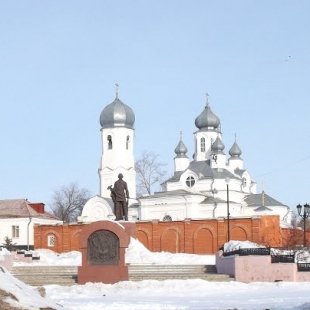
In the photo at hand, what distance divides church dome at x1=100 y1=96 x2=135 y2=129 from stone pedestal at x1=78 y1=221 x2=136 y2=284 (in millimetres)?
46481

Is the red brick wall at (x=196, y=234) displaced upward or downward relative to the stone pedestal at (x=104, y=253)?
upward

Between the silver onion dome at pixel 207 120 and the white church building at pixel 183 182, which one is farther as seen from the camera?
the silver onion dome at pixel 207 120

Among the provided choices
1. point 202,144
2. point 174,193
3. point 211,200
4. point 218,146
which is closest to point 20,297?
point 211,200

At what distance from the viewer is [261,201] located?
218 ft

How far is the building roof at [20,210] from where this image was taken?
202 ft

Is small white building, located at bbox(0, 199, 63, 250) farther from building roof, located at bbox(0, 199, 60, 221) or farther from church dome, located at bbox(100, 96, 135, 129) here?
church dome, located at bbox(100, 96, 135, 129)

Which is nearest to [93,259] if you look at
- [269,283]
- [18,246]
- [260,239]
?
[269,283]

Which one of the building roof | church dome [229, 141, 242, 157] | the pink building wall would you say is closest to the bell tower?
the building roof

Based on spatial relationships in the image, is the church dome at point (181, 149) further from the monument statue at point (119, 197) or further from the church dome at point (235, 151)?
the monument statue at point (119, 197)

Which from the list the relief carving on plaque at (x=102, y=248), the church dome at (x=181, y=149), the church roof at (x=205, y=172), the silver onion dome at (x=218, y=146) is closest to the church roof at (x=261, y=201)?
the church roof at (x=205, y=172)

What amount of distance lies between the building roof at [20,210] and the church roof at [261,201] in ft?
57.9

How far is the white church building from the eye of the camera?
62188mm

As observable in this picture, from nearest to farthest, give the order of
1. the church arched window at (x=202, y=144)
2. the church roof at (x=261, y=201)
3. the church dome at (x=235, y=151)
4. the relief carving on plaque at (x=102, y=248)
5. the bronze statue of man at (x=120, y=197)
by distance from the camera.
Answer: the relief carving on plaque at (x=102, y=248), the bronze statue of man at (x=120, y=197), the church roof at (x=261, y=201), the church arched window at (x=202, y=144), the church dome at (x=235, y=151)

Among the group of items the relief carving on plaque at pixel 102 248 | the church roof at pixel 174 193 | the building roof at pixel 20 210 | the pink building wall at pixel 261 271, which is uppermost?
the church roof at pixel 174 193
